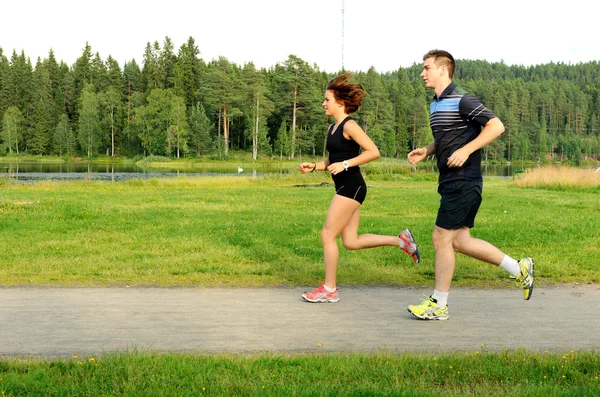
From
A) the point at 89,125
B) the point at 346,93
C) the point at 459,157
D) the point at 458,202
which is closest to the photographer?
the point at 459,157

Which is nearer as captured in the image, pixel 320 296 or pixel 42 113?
pixel 320 296

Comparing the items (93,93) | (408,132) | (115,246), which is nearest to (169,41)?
(93,93)

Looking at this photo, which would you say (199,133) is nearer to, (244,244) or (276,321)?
(244,244)

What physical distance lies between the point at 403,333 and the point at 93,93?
113236mm

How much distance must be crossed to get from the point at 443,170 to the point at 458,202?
0.33 metres

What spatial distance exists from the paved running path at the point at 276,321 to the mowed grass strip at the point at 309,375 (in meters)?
0.41

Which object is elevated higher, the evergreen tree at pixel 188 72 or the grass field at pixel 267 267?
the evergreen tree at pixel 188 72

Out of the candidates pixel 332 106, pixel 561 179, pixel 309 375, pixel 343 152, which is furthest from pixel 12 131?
pixel 309 375

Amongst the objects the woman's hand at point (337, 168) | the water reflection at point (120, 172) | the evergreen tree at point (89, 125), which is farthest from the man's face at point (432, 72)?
the evergreen tree at point (89, 125)

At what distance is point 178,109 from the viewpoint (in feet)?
315

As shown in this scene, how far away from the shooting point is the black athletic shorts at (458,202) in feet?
19.2

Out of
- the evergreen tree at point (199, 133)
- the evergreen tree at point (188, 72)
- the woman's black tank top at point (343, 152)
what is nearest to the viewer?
the woman's black tank top at point (343, 152)

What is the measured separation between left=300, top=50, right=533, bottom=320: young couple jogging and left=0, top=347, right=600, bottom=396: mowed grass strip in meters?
1.57

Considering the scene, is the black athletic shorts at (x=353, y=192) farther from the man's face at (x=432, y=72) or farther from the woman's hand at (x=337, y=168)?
the man's face at (x=432, y=72)
